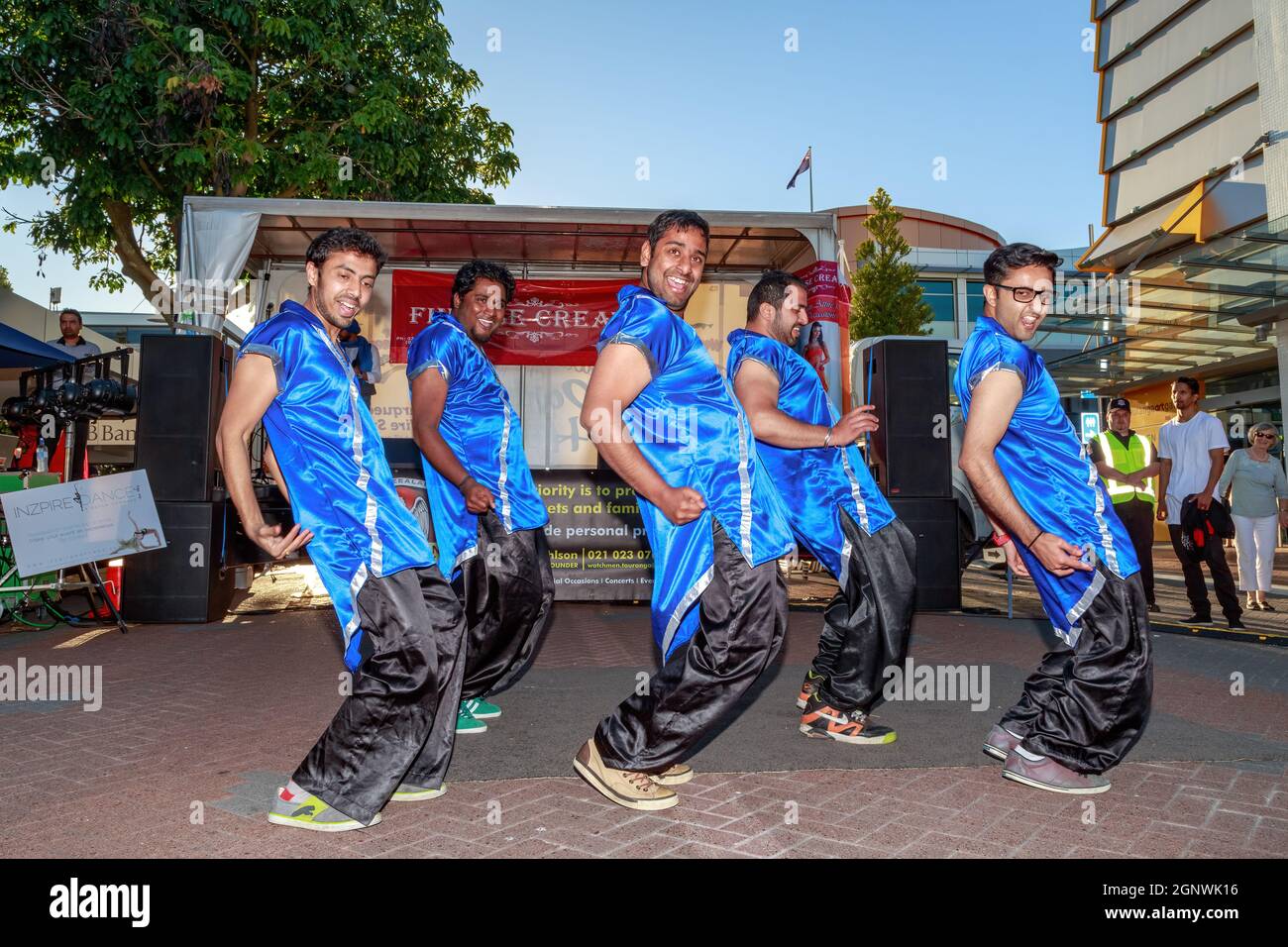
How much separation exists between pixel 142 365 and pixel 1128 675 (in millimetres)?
8123

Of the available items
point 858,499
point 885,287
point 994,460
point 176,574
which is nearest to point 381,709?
point 994,460

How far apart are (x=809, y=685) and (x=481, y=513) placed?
1873 millimetres

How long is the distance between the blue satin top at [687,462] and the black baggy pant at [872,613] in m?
1.24

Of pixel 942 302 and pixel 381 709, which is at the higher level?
pixel 942 302

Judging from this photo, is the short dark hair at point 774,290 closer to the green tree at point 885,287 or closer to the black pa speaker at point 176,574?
the black pa speaker at point 176,574

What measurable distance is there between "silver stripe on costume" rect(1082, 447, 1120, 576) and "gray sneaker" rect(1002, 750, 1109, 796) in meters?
0.74

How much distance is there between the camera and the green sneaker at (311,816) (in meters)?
2.90

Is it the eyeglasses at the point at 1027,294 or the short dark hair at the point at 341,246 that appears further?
the eyeglasses at the point at 1027,294

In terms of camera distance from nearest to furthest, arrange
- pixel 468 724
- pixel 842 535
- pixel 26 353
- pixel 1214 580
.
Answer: pixel 842 535, pixel 468 724, pixel 1214 580, pixel 26 353

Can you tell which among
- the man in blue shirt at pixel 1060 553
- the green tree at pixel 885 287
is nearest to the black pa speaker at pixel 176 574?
the man in blue shirt at pixel 1060 553

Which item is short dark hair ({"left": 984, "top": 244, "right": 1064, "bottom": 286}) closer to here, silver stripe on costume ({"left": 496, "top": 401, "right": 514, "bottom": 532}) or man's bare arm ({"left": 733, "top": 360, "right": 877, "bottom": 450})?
man's bare arm ({"left": 733, "top": 360, "right": 877, "bottom": 450})

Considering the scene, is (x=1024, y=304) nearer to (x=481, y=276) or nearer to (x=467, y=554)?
(x=481, y=276)

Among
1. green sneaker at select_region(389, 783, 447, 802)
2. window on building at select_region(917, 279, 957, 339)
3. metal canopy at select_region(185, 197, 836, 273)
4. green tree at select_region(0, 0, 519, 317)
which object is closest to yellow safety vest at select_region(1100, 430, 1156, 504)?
metal canopy at select_region(185, 197, 836, 273)

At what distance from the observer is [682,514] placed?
2.90m
